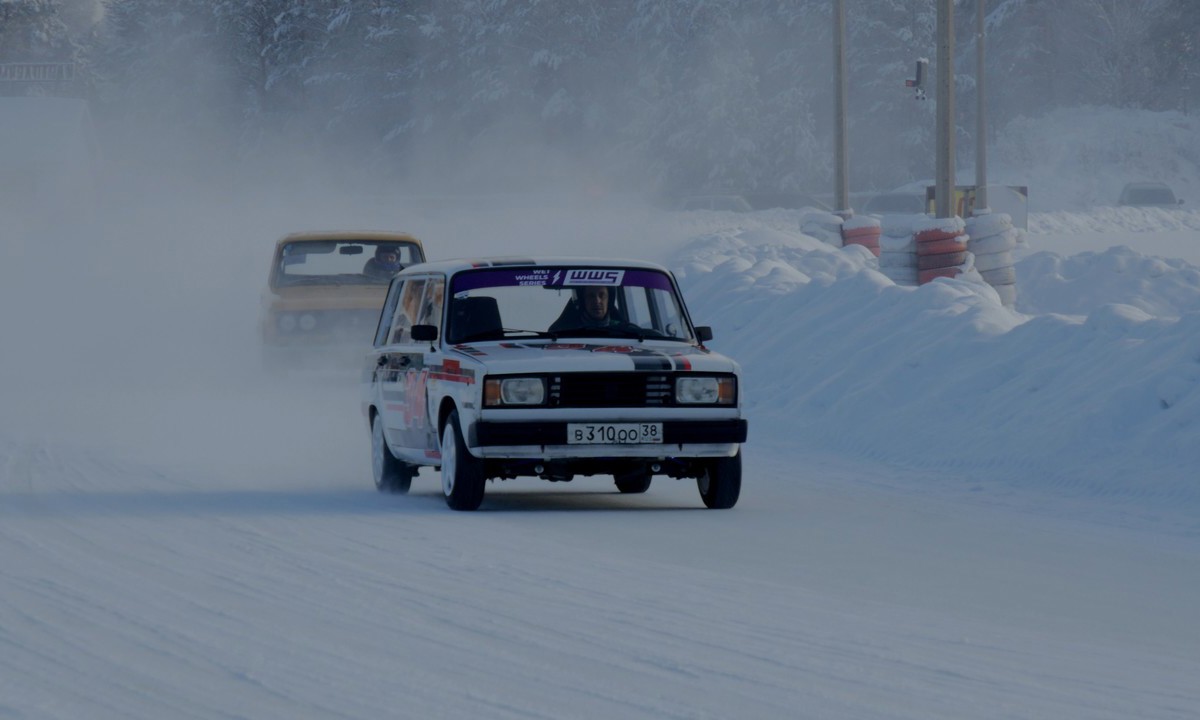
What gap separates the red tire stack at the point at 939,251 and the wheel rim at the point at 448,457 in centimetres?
1765

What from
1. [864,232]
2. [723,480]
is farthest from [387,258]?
[864,232]

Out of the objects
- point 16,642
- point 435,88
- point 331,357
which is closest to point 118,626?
point 16,642

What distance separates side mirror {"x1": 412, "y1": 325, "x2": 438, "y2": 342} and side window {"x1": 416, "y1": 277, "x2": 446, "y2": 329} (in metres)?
0.24

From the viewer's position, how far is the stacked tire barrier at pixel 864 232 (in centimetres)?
3244

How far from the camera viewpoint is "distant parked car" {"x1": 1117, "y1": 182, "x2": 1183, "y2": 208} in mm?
69500

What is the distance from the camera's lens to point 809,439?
46.4ft

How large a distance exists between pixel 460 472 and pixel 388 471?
141cm

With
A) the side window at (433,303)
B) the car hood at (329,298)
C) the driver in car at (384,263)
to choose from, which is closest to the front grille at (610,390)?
the side window at (433,303)

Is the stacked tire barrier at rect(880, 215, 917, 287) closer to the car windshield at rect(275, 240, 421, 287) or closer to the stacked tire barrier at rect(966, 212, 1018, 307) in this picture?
the stacked tire barrier at rect(966, 212, 1018, 307)

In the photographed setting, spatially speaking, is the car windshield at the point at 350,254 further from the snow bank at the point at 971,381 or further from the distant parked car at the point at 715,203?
the distant parked car at the point at 715,203

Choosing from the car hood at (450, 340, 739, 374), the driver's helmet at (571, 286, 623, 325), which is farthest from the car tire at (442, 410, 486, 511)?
the driver's helmet at (571, 286, 623, 325)

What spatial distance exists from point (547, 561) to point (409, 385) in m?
2.96

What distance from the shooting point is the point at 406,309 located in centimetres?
1166

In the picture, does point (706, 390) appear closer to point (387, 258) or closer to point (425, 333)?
point (425, 333)
